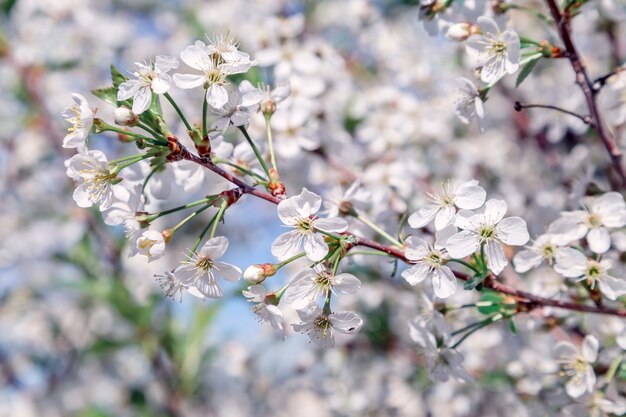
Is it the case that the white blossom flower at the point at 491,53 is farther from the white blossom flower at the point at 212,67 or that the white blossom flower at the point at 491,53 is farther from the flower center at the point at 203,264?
the flower center at the point at 203,264

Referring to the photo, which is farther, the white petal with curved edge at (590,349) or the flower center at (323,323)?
the white petal with curved edge at (590,349)

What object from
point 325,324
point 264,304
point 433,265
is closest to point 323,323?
point 325,324

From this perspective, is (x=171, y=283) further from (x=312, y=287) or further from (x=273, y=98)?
(x=273, y=98)

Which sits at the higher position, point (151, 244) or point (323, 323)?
point (151, 244)

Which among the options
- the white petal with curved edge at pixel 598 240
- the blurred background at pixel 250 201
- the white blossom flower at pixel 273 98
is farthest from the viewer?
the blurred background at pixel 250 201

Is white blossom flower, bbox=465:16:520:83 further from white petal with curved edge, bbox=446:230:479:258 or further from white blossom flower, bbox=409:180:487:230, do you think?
white petal with curved edge, bbox=446:230:479:258

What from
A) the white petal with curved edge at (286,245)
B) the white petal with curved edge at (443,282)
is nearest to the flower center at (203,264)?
the white petal with curved edge at (286,245)

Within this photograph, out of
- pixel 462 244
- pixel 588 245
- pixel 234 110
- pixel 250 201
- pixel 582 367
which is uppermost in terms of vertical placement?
pixel 234 110

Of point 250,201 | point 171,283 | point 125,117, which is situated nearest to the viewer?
point 125,117
